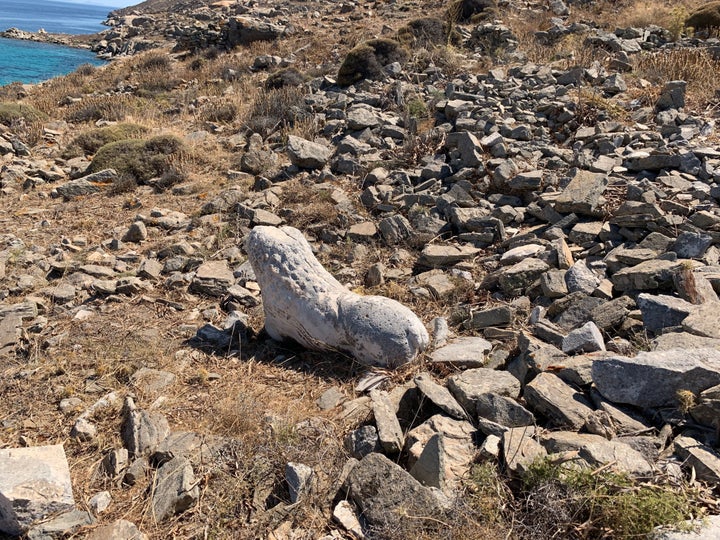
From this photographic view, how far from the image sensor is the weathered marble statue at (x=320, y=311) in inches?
148

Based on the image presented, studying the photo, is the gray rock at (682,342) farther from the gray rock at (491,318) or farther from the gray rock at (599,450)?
the gray rock at (491,318)

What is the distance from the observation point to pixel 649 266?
406 centimetres

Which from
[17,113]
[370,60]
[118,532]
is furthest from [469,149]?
[17,113]

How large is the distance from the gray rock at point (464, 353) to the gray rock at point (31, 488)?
2.31m

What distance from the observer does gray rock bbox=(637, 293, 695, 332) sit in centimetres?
346

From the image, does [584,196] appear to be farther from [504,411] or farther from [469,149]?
[504,411]

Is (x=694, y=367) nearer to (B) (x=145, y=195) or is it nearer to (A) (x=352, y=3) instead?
(B) (x=145, y=195)

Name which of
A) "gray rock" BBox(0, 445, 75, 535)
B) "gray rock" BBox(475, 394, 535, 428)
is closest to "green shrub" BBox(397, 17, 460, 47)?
"gray rock" BBox(475, 394, 535, 428)

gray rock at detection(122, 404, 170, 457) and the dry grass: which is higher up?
the dry grass

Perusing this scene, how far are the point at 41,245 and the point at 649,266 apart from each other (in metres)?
6.62

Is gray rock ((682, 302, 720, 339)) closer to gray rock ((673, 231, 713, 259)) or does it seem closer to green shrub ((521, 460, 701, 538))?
gray rock ((673, 231, 713, 259))

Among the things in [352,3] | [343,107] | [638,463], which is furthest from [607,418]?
[352,3]

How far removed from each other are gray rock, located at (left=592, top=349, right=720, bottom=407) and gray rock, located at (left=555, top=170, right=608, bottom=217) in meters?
2.50

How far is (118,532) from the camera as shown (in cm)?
253
